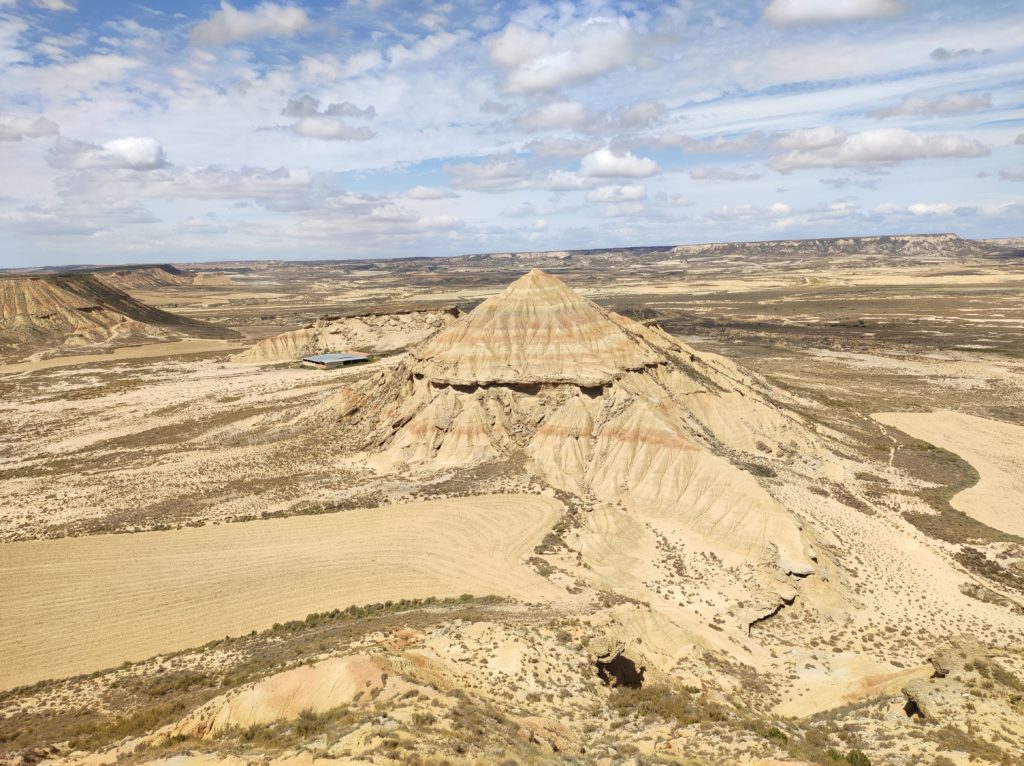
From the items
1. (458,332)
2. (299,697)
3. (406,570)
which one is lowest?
(406,570)

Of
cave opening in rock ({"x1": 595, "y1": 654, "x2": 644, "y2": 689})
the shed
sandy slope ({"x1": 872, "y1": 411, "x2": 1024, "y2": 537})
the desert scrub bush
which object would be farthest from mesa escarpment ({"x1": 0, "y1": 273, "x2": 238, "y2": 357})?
the desert scrub bush

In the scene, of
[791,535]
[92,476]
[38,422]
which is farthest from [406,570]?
[38,422]

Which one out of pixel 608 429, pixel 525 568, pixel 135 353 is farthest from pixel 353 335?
pixel 525 568

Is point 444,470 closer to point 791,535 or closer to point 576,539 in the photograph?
point 576,539

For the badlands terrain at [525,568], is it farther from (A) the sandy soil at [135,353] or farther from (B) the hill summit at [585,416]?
Answer: (A) the sandy soil at [135,353]

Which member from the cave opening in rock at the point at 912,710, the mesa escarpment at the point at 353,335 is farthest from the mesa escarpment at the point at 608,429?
the mesa escarpment at the point at 353,335
